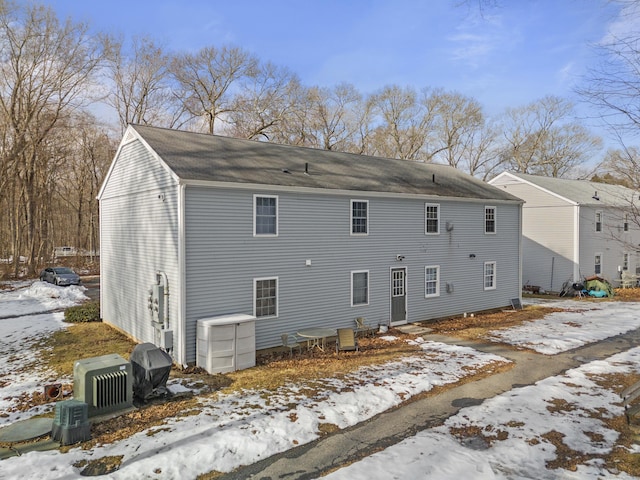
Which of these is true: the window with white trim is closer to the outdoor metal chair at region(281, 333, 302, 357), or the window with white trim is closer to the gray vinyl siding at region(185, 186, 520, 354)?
the gray vinyl siding at region(185, 186, 520, 354)

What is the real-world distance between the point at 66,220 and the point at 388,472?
61395 millimetres

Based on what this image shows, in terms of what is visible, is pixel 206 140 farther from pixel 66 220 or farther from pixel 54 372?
pixel 66 220

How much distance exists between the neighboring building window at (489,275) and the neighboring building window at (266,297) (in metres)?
10.6

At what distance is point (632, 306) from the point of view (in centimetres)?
2070

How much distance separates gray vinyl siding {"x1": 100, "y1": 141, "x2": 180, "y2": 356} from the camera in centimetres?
1149

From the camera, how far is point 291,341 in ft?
40.8

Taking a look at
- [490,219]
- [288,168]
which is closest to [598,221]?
[490,219]

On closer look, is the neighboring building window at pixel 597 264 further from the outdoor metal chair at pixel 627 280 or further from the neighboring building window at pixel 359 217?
the neighboring building window at pixel 359 217

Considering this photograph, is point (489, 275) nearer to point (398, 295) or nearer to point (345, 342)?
point (398, 295)

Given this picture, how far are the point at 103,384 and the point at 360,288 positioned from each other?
8754 millimetres

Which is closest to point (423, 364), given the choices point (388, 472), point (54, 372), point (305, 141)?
point (388, 472)

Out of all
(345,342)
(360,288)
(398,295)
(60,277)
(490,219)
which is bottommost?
(345,342)

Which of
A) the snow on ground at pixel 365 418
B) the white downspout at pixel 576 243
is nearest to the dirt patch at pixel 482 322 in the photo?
the snow on ground at pixel 365 418

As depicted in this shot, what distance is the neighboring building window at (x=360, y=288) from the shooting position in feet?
46.5
